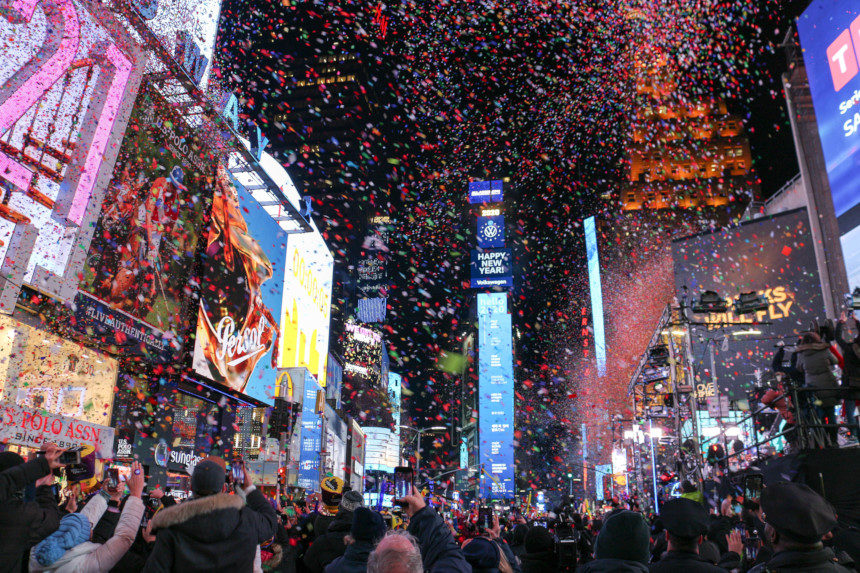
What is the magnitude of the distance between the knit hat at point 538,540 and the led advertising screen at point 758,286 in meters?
25.0

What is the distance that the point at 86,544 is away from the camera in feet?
12.4

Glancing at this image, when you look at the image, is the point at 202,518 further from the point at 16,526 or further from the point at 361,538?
the point at 16,526

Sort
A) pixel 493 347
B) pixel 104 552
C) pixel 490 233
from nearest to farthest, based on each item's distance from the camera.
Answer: pixel 104 552 → pixel 490 233 → pixel 493 347

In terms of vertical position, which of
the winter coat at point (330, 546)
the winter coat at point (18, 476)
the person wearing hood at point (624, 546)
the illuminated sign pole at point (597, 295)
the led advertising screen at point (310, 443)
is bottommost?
the winter coat at point (330, 546)

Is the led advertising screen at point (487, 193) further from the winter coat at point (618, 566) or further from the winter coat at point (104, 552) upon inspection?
the winter coat at point (104, 552)

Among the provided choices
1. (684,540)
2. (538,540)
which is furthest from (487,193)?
(684,540)

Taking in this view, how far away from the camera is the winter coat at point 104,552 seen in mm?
3570

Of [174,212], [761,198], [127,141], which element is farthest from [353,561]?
[761,198]

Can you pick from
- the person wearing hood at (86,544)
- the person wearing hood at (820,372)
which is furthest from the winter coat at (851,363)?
the person wearing hood at (86,544)

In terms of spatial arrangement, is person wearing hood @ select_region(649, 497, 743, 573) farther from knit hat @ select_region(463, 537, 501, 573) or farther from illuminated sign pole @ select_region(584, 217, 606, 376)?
illuminated sign pole @ select_region(584, 217, 606, 376)

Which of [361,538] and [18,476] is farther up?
[18,476]

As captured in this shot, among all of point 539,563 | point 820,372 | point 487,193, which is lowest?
point 539,563

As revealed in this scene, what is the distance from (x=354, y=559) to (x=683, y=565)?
199cm

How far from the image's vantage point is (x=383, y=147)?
134m
